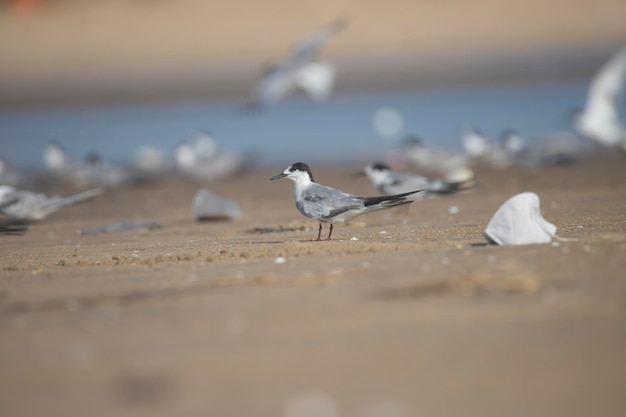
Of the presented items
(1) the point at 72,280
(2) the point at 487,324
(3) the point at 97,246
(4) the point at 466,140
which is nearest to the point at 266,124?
(4) the point at 466,140

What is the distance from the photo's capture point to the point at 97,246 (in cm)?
848

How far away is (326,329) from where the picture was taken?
4.42m

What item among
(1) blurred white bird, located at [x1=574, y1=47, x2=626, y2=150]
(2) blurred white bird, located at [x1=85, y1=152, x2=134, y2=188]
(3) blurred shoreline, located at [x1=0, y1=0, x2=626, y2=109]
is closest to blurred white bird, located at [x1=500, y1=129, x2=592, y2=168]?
(1) blurred white bird, located at [x1=574, y1=47, x2=626, y2=150]

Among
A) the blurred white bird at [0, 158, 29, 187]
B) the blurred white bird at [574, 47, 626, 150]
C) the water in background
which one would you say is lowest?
the blurred white bird at [0, 158, 29, 187]

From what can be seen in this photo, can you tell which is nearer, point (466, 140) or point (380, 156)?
point (466, 140)

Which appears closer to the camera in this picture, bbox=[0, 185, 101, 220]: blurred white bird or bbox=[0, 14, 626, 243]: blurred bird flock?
bbox=[0, 185, 101, 220]: blurred white bird

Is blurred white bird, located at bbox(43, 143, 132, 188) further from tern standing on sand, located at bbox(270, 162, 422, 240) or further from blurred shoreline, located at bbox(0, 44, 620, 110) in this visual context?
blurred shoreline, located at bbox(0, 44, 620, 110)

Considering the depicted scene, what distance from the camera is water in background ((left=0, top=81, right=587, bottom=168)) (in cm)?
1986

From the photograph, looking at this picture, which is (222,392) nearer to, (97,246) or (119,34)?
(97,246)

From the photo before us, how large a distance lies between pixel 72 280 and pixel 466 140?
10.6 meters

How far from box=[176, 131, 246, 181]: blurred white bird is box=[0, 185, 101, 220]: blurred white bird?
525 cm

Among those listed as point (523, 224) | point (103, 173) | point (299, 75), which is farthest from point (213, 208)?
point (103, 173)

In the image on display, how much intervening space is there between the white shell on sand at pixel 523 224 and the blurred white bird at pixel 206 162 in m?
10.2

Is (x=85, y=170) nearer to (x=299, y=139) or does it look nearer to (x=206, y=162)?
(x=206, y=162)
